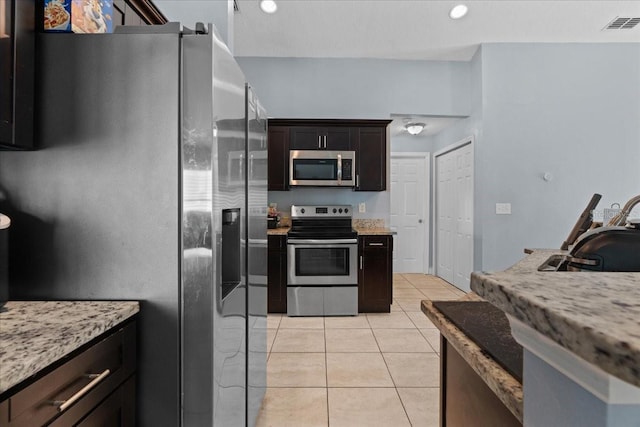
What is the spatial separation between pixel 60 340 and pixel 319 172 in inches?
138

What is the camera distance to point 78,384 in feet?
2.86

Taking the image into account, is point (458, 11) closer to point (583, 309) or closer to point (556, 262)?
point (556, 262)

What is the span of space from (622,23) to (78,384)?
5.32 meters

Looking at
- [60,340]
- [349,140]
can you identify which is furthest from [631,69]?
[60,340]

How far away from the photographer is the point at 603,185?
4270mm

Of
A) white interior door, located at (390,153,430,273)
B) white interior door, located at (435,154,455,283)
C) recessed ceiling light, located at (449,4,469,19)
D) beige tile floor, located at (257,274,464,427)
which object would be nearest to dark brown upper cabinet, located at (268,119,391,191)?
recessed ceiling light, located at (449,4,469,19)

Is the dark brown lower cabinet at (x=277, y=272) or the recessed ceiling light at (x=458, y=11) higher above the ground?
the recessed ceiling light at (x=458, y=11)

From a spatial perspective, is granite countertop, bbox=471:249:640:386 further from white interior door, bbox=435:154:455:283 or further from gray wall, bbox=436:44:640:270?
white interior door, bbox=435:154:455:283

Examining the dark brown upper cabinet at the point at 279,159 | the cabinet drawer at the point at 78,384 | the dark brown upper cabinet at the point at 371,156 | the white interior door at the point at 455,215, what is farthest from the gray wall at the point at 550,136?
the cabinet drawer at the point at 78,384

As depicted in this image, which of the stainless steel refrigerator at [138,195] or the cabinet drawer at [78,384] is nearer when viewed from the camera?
the cabinet drawer at [78,384]

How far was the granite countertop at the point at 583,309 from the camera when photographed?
0.93 feet

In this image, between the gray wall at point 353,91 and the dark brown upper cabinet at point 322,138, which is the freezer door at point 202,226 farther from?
the gray wall at point 353,91

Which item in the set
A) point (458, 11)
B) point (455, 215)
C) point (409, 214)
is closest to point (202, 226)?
point (458, 11)

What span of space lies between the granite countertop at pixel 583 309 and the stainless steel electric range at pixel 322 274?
3.40m
